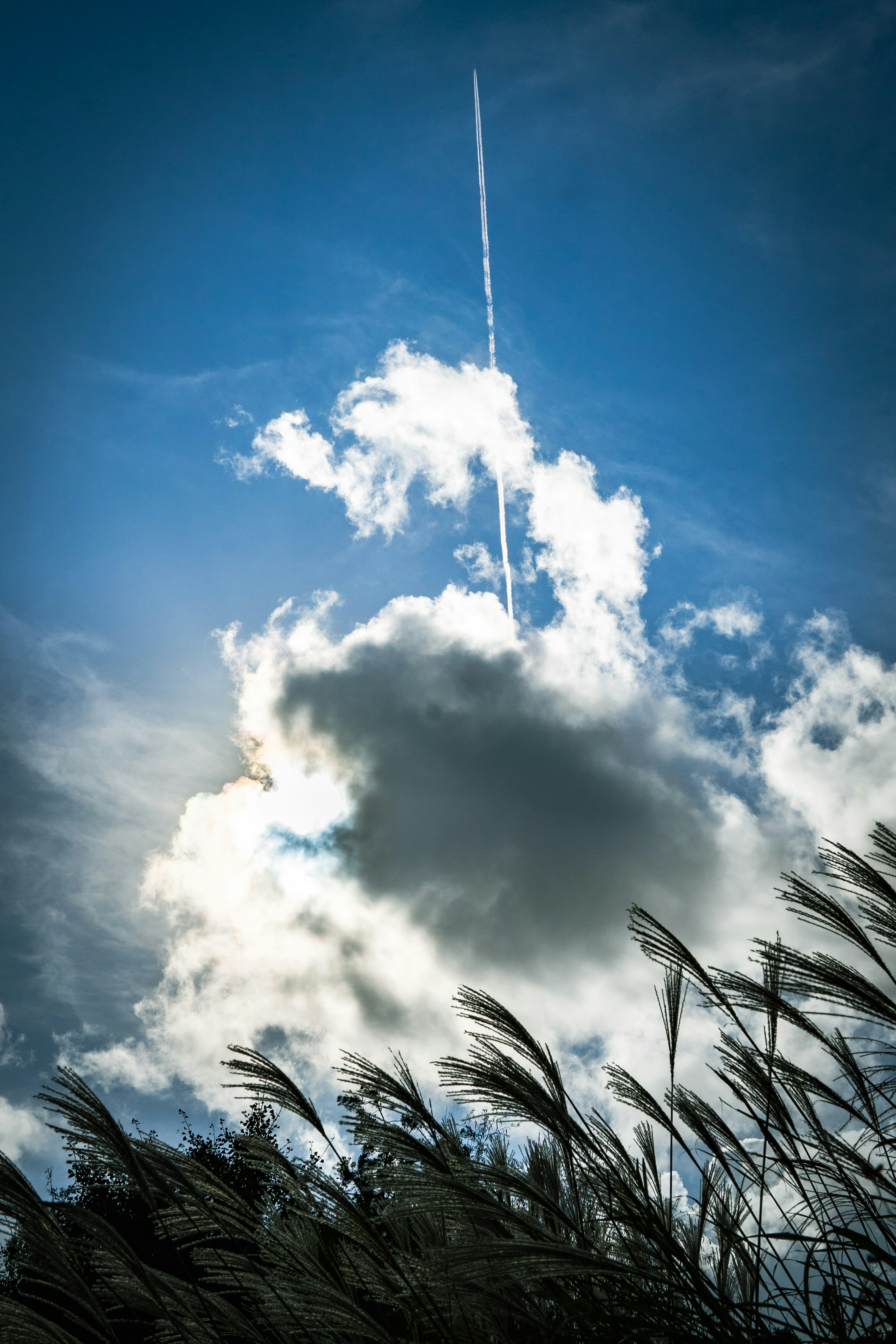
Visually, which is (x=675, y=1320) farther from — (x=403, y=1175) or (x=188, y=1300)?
(x=188, y=1300)

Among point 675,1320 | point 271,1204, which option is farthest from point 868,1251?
point 271,1204

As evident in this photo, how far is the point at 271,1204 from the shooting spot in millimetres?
4812

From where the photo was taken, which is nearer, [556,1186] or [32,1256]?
[32,1256]

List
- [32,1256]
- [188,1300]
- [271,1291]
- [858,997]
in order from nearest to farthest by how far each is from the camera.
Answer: [858,997] → [271,1291] → [32,1256] → [188,1300]

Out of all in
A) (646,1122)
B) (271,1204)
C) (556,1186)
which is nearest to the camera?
(646,1122)

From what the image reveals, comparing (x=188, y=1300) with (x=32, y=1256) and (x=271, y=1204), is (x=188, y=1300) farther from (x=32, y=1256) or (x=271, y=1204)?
(x=271, y=1204)

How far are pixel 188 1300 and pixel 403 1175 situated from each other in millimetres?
1512

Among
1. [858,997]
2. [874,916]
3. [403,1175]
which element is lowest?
[403,1175]

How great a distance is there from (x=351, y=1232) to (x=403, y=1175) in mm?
632

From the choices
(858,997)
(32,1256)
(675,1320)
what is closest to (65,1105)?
(32,1256)

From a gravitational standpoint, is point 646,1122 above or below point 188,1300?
above

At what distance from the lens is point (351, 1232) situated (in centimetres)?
275

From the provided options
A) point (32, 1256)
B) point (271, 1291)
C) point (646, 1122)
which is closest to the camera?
point (271, 1291)

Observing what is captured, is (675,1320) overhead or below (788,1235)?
below
